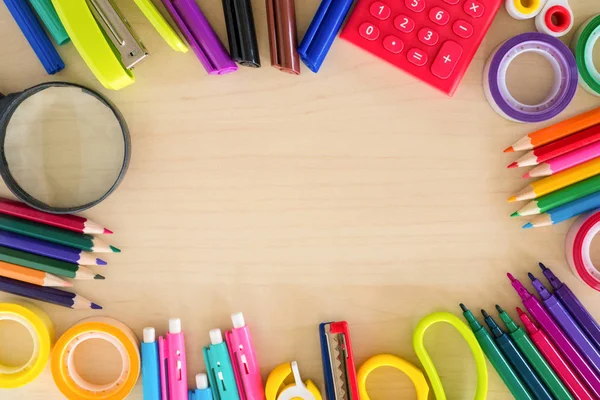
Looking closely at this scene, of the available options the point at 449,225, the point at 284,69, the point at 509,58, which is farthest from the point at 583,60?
the point at 284,69

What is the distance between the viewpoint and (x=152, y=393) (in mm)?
729

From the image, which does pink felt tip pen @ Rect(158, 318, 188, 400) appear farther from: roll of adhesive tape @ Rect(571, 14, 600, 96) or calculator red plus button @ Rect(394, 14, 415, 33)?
roll of adhesive tape @ Rect(571, 14, 600, 96)

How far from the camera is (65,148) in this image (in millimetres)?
740

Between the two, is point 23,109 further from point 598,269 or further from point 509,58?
point 598,269

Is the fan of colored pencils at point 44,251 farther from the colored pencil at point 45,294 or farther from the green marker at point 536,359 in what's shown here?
the green marker at point 536,359

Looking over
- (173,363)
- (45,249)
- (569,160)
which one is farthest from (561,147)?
(45,249)

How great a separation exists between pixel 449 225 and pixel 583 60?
27 cm

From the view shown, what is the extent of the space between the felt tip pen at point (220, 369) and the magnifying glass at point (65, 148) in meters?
0.25

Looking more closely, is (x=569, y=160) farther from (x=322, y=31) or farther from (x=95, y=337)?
(x=95, y=337)

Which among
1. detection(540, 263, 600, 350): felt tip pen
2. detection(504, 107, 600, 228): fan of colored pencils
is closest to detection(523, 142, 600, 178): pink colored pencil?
detection(504, 107, 600, 228): fan of colored pencils

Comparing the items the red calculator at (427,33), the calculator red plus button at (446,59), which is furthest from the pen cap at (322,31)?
the calculator red plus button at (446,59)

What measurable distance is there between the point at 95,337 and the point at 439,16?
62 cm

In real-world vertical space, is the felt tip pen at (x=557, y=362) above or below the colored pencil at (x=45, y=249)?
below

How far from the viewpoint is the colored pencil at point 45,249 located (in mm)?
723
